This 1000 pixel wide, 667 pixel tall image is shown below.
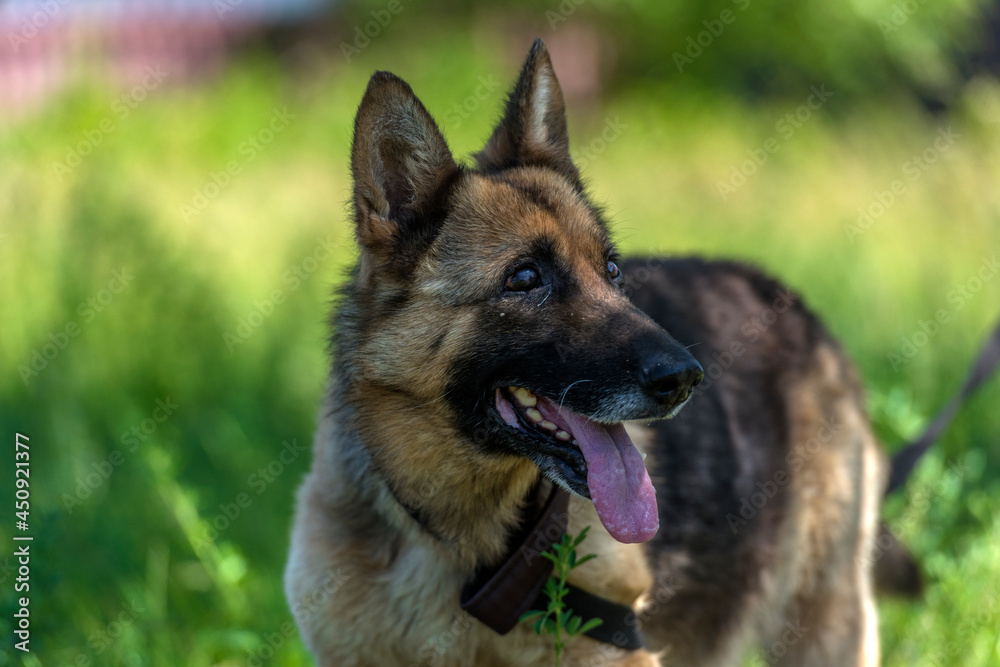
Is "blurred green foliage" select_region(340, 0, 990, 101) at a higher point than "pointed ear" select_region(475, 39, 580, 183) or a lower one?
higher

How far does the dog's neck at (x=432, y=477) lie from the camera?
3.04 meters

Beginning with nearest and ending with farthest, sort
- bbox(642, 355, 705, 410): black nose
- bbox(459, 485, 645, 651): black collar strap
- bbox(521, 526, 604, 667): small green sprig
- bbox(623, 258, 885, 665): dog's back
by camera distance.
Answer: bbox(521, 526, 604, 667): small green sprig
bbox(642, 355, 705, 410): black nose
bbox(459, 485, 645, 651): black collar strap
bbox(623, 258, 885, 665): dog's back

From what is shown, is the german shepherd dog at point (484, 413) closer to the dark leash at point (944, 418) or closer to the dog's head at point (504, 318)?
the dog's head at point (504, 318)

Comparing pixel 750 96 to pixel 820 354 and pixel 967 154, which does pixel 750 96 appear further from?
pixel 820 354

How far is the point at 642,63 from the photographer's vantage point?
1925cm

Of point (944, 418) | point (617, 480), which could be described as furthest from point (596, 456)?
point (944, 418)

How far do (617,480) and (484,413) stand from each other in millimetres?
479

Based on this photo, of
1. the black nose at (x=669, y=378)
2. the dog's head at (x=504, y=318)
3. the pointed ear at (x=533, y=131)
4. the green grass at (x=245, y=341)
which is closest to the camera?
the black nose at (x=669, y=378)

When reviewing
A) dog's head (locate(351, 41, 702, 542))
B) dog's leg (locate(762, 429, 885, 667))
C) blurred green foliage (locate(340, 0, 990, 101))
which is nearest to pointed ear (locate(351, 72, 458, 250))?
dog's head (locate(351, 41, 702, 542))

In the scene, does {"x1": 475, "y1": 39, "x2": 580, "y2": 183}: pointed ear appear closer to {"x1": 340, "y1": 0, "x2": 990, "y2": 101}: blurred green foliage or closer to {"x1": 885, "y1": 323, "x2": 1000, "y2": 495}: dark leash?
{"x1": 885, "y1": 323, "x2": 1000, "y2": 495}: dark leash

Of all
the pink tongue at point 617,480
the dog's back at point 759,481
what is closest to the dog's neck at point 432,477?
the pink tongue at point 617,480

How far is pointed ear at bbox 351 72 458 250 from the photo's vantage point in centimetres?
297

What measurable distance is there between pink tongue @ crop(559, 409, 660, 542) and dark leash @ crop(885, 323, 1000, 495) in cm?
203

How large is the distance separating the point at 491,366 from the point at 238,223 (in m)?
7.70
